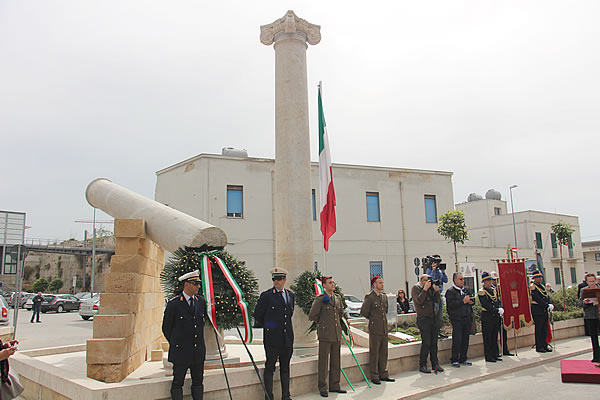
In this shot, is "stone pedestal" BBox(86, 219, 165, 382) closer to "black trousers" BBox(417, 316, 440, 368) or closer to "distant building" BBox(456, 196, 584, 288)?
"black trousers" BBox(417, 316, 440, 368)

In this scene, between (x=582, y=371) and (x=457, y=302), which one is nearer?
(x=582, y=371)

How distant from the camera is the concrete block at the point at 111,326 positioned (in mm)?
6926

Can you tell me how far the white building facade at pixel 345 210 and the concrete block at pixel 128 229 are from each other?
1785 cm

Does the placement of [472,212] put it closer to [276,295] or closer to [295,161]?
[295,161]

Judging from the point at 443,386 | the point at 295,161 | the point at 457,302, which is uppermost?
the point at 295,161

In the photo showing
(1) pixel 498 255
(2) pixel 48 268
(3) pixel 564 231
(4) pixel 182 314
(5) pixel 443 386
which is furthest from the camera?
(2) pixel 48 268

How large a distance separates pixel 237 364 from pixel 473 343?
19.3 feet

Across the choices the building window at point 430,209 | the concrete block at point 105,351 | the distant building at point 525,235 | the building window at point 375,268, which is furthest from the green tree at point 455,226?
the concrete block at point 105,351

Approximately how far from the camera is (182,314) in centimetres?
629

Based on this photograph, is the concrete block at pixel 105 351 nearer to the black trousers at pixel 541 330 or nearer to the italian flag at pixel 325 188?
the italian flag at pixel 325 188

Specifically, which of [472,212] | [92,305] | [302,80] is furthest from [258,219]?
[472,212]

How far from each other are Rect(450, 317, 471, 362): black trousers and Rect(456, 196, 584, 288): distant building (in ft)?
104

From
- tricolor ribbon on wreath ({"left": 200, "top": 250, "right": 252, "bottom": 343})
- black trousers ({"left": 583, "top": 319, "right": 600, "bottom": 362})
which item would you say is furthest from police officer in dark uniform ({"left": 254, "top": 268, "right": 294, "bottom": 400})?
black trousers ({"left": 583, "top": 319, "right": 600, "bottom": 362})

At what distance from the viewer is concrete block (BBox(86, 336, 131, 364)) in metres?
6.62
